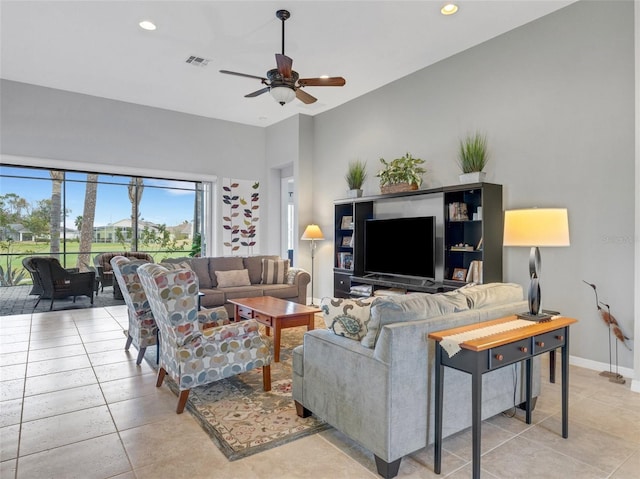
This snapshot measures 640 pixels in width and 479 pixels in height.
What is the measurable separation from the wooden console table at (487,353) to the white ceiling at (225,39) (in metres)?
3.18

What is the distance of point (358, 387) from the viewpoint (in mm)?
2139

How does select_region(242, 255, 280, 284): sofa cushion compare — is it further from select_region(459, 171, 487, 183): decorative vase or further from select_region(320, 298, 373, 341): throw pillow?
select_region(320, 298, 373, 341): throw pillow

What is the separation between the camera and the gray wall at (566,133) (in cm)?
349

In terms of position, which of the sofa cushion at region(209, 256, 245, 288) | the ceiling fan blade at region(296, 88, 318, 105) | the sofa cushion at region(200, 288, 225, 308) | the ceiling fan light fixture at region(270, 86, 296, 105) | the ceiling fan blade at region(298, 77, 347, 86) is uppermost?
the ceiling fan blade at region(298, 77, 347, 86)

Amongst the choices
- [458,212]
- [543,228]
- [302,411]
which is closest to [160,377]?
[302,411]

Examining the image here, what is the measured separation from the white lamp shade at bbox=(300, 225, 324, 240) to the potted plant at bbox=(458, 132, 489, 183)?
284 centimetres

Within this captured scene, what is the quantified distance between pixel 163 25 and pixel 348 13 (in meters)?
2.00

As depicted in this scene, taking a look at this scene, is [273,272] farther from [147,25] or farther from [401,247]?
[147,25]

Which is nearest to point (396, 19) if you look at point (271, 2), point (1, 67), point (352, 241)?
point (271, 2)

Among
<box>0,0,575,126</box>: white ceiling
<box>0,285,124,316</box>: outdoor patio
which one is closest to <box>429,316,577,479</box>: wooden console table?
<box>0,0,575,126</box>: white ceiling

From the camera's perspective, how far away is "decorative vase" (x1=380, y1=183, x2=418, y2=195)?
16.9 ft

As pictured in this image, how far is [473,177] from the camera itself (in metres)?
4.36

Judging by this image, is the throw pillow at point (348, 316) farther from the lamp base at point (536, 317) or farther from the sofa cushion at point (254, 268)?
the sofa cushion at point (254, 268)

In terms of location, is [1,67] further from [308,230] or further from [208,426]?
[208,426]
